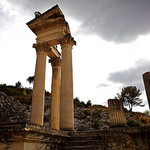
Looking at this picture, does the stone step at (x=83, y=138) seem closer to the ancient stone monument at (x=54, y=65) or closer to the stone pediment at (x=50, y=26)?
the ancient stone monument at (x=54, y=65)

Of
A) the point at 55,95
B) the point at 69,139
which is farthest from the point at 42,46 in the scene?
the point at 69,139

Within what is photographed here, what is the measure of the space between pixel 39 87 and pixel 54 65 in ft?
17.9

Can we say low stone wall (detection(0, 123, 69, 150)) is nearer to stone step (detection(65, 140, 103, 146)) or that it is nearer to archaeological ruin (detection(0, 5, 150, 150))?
archaeological ruin (detection(0, 5, 150, 150))

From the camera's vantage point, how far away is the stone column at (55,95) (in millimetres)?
17828

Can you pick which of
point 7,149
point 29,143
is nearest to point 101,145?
point 29,143

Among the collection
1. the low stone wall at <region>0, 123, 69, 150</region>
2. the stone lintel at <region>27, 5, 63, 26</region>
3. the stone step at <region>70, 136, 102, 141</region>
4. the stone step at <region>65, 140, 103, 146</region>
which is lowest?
the stone step at <region>65, 140, 103, 146</region>

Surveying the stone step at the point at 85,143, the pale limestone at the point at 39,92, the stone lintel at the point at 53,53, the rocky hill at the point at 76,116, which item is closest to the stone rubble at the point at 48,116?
the rocky hill at the point at 76,116

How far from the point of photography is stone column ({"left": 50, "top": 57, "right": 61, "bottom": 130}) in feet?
58.5

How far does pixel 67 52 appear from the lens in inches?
629

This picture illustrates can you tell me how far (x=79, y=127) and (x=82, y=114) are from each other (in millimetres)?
5397

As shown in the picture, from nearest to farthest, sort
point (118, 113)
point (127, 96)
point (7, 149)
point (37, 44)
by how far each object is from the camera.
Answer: point (7, 149), point (118, 113), point (37, 44), point (127, 96)

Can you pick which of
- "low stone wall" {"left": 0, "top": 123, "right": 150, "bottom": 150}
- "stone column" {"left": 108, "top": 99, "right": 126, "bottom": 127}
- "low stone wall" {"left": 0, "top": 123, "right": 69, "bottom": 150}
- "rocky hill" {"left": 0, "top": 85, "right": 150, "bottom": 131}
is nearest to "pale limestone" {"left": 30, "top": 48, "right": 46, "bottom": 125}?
"low stone wall" {"left": 0, "top": 123, "right": 150, "bottom": 150}

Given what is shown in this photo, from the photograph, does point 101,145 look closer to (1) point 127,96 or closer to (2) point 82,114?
(2) point 82,114

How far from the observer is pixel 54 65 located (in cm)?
2059
